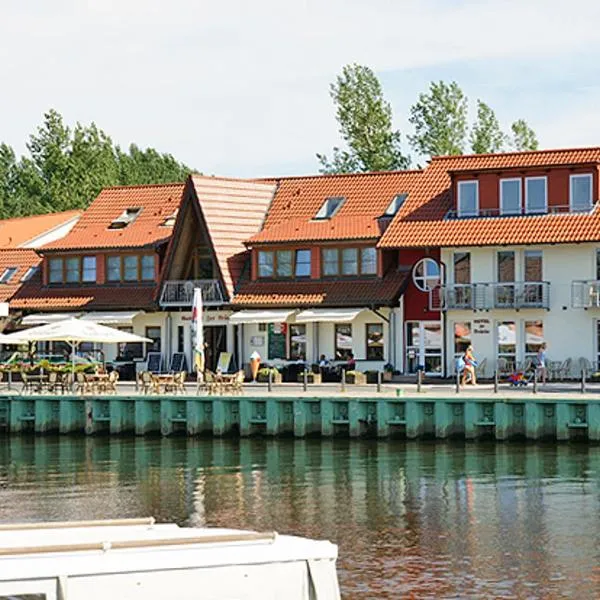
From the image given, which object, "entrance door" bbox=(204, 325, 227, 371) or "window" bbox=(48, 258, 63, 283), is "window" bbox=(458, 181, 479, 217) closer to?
"entrance door" bbox=(204, 325, 227, 371)

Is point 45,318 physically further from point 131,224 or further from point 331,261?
point 331,261

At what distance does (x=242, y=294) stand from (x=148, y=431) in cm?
1477

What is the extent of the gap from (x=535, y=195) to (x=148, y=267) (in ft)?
57.3

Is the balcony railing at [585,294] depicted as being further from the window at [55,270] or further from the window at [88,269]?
the window at [55,270]

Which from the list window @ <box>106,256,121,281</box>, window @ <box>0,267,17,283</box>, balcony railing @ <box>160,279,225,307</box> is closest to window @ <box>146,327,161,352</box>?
balcony railing @ <box>160,279,225,307</box>

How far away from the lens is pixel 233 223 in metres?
65.8

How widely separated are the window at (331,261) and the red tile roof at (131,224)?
7571 millimetres

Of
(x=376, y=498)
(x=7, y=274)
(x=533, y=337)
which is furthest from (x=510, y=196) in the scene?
(x=376, y=498)

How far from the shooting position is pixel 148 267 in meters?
67.0

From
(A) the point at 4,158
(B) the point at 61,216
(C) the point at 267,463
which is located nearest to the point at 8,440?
(C) the point at 267,463

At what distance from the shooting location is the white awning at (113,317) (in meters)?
65.2

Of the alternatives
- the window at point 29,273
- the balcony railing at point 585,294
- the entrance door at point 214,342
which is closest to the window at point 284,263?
the entrance door at point 214,342

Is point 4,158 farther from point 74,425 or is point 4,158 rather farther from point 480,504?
point 480,504

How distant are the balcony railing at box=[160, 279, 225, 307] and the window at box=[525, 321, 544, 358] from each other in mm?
12870
